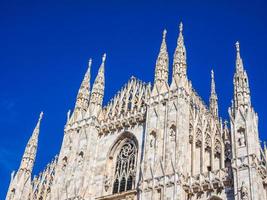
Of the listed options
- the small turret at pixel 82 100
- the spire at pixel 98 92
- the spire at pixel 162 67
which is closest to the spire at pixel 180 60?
the spire at pixel 162 67

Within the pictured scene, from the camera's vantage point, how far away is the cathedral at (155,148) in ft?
87.5

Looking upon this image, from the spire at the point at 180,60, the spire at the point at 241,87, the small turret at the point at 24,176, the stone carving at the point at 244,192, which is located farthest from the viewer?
the small turret at the point at 24,176

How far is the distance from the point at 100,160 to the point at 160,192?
6359 millimetres

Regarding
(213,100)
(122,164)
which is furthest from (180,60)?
(122,164)

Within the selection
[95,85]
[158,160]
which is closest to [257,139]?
[158,160]

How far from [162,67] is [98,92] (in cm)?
523

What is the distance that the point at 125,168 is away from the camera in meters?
31.7

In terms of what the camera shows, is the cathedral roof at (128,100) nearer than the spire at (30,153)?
Yes

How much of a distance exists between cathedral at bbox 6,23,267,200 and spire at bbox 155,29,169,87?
0.21 feet

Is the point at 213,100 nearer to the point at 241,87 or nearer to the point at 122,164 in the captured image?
the point at 241,87

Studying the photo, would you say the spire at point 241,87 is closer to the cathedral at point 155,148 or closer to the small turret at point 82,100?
the cathedral at point 155,148

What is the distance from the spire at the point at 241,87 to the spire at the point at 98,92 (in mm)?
10098

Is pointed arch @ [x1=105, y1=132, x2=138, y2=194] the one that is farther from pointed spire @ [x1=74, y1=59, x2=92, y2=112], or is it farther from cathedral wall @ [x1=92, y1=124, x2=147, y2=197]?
pointed spire @ [x1=74, y1=59, x2=92, y2=112]

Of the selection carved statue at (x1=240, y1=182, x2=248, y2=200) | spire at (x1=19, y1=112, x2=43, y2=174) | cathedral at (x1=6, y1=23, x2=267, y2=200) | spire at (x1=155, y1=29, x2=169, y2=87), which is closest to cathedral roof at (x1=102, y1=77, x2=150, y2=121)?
cathedral at (x1=6, y1=23, x2=267, y2=200)
